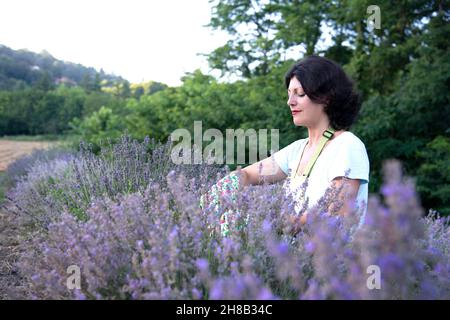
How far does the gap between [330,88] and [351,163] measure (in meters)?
0.56

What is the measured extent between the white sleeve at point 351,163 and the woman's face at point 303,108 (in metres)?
0.37

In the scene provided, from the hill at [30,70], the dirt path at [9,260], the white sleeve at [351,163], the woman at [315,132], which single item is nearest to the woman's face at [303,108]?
the woman at [315,132]

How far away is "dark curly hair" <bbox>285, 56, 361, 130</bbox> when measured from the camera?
247cm

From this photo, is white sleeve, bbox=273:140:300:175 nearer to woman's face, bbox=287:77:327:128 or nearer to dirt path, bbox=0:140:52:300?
woman's face, bbox=287:77:327:128

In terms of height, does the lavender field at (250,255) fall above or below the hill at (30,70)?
below

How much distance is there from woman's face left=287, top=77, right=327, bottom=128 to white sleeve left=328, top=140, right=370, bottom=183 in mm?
367

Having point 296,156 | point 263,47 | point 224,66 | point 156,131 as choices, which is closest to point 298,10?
point 263,47

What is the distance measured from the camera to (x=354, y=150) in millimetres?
2170

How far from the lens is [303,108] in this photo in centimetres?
250

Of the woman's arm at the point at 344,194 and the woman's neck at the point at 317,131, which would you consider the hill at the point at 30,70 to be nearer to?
the woman's neck at the point at 317,131

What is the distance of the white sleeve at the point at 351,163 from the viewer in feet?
6.91

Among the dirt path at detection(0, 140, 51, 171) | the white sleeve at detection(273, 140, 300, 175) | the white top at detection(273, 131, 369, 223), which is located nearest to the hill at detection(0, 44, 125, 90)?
the dirt path at detection(0, 140, 51, 171)
